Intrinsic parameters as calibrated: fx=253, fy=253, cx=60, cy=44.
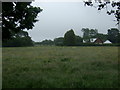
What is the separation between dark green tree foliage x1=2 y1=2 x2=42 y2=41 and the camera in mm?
10548

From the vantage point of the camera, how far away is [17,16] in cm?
1121

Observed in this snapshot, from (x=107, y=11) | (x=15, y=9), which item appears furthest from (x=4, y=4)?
(x=107, y=11)

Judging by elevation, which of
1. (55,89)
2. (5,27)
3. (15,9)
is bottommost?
(55,89)

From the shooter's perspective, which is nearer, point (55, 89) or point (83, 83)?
point (55, 89)

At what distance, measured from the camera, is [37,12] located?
12.8 metres

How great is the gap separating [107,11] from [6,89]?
24.3ft

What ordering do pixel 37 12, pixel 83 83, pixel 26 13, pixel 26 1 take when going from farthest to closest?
pixel 37 12 < pixel 26 13 < pixel 26 1 < pixel 83 83

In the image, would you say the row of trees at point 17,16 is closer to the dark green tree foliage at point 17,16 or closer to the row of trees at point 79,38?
the dark green tree foliage at point 17,16

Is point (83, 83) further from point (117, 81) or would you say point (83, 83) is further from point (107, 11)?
point (107, 11)

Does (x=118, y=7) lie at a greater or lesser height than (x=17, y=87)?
greater

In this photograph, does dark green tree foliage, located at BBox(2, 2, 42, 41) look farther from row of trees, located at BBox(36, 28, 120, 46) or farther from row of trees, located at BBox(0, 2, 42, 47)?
row of trees, located at BBox(36, 28, 120, 46)

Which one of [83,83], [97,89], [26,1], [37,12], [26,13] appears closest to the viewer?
[97,89]

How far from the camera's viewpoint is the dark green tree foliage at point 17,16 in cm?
1055

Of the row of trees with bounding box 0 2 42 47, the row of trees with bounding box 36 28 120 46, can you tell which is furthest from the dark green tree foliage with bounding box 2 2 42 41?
the row of trees with bounding box 36 28 120 46
